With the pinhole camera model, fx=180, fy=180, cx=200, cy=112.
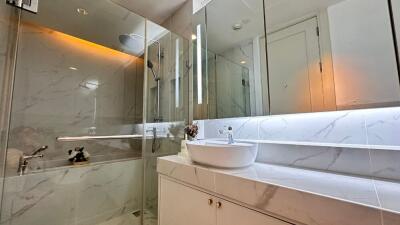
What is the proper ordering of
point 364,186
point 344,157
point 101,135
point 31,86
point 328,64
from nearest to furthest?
point 364,186
point 344,157
point 328,64
point 31,86
point 101,135

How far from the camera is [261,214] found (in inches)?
31.6

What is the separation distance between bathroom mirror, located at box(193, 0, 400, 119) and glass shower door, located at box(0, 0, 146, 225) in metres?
1.04

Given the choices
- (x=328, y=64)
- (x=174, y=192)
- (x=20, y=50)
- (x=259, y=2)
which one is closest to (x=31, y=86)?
(x=20, y=50)

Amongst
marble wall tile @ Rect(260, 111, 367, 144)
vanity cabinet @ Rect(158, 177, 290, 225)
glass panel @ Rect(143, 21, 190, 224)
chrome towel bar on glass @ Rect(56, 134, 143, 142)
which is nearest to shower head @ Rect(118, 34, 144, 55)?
glass panel @ Rect(143, 21, 190, 224)

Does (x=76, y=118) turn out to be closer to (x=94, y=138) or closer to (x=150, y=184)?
(x=94, y=138)

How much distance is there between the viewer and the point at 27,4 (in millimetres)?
1668

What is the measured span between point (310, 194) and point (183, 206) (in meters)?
0.81

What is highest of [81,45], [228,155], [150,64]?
[81,45]

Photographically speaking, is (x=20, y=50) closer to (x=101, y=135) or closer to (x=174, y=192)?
(x=101, y=135)

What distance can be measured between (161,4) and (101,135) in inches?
72.3

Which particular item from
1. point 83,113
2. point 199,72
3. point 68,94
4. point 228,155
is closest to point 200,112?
point 199,72

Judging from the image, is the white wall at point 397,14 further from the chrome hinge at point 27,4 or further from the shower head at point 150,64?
the chrome hinge at point 27,4

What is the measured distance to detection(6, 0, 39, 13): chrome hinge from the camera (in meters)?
1.59

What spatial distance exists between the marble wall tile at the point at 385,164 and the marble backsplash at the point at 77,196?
184 centimetres
